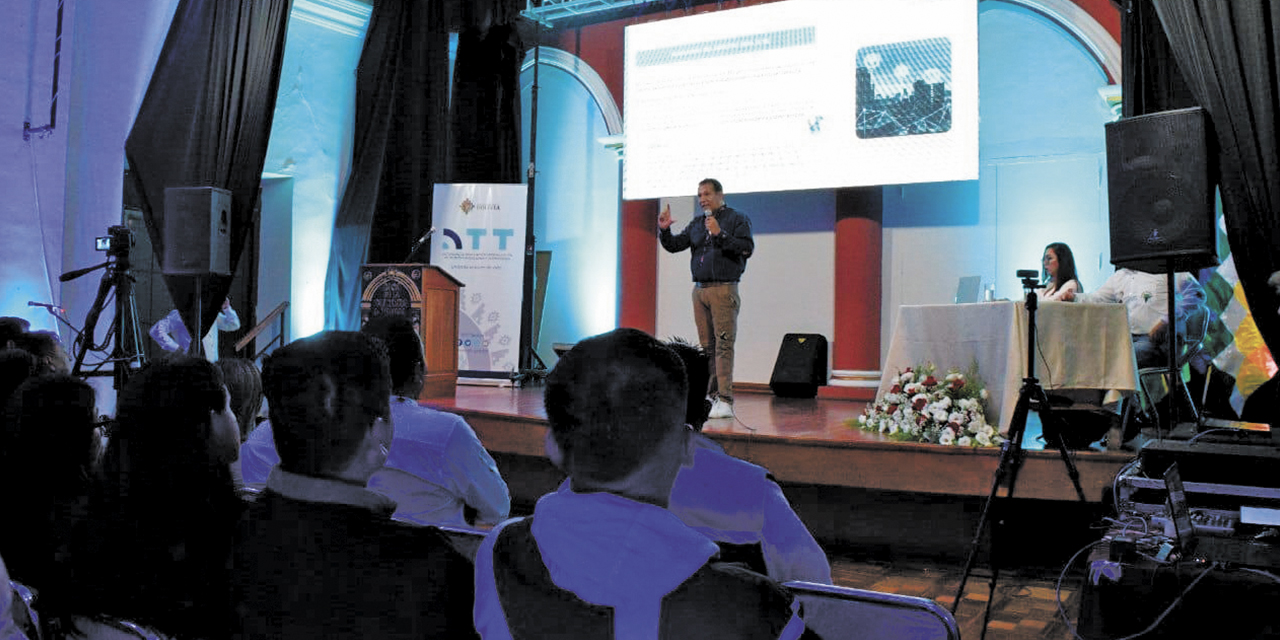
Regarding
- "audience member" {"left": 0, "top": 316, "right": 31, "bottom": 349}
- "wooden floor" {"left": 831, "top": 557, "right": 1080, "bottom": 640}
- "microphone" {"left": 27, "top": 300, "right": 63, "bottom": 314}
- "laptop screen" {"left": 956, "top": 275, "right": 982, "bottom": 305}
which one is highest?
"laptop screen" {"left": 956, "top": 275, "right": 982, "bottom": 305}

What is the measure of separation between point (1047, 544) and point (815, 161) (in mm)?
3440

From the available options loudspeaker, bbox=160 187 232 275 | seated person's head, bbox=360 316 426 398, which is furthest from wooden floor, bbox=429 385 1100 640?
loudspeaker, bbox=160 187 232 275

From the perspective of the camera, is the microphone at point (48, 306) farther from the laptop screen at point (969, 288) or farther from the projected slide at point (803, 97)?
the laptop screen at point (969, 288)

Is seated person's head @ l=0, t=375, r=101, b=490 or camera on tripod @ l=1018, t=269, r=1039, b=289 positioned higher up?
camera on tripod @ l=1018, t=269, r=1039, b=289

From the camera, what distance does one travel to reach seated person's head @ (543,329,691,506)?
3.51 ft

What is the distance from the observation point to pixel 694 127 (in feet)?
23.5

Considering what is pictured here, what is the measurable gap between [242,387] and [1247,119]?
12.0 ft

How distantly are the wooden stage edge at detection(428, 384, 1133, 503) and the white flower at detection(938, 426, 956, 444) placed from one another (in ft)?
0.19

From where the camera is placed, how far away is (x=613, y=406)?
3.50 ft

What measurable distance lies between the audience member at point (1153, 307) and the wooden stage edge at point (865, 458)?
1.03 metres

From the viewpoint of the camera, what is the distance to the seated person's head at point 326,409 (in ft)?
4.29

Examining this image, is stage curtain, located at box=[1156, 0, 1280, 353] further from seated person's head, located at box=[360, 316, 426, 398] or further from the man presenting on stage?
seated person's head, located at box=[360, 316, 426, 398]

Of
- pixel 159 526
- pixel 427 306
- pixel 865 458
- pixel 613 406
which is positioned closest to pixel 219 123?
pixel 427 306

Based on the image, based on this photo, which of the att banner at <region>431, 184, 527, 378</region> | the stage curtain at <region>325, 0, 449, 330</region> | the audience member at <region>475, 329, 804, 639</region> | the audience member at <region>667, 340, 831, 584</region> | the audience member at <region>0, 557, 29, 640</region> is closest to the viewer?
the audience member at <region>475, 329, 804, 639</region>
